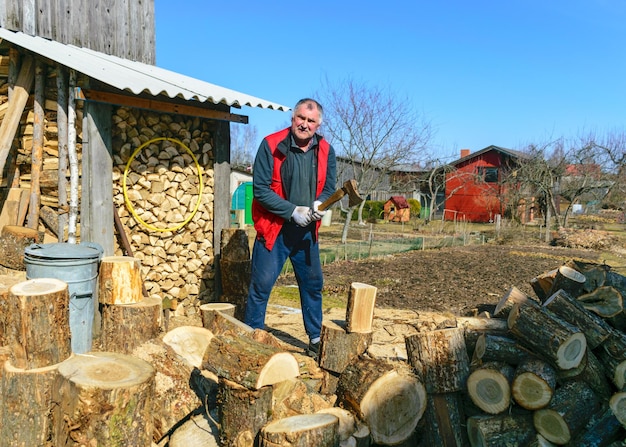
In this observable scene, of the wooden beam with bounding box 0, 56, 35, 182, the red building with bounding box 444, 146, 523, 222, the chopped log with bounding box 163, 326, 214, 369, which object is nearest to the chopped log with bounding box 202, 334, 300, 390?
the chopped log with bounding box 163, 326, 214, 369

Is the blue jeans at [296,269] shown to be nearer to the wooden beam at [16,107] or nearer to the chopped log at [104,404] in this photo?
the chopped log at [104,404]

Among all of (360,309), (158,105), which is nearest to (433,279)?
(158,105)

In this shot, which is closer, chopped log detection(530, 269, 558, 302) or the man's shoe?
the man's shoe

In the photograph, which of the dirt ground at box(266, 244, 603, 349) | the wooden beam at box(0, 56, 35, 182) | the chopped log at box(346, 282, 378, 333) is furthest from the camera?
the dirt ground at box(266, 244, 603, 349)

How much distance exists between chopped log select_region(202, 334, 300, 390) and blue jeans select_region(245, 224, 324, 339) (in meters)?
1.09

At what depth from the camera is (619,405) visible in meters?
2.98

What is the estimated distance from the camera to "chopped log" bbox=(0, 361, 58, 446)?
263 cm

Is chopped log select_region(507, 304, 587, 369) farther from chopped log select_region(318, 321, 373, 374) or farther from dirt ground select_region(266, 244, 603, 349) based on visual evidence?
dirt ground select_region(266, 244, 603, 349)

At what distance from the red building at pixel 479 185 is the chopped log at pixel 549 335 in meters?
25.2

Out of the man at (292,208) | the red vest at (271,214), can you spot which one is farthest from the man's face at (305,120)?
the red vest at (271,214)

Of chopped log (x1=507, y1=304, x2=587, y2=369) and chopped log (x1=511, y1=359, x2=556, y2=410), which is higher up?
chopped log (x1=507, y1=304, x2=587, y2=369)

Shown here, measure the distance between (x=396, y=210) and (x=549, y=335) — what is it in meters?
25.0

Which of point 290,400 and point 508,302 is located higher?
point 508,302

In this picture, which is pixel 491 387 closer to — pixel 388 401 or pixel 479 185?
pixel 388 401
